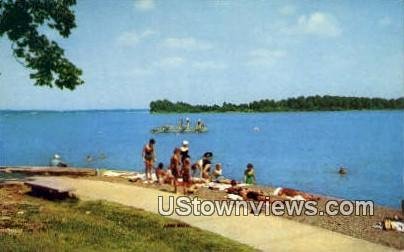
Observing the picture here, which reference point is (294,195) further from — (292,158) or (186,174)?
(292,158)

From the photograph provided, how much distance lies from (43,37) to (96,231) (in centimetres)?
793

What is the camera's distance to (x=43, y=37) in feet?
56.6

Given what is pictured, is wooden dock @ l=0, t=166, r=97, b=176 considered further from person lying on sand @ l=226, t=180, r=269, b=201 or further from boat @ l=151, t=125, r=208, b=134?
boat @ l=151, t=125, r=208, b=134

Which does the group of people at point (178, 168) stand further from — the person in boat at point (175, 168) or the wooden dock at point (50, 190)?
the wooden dock at point (50, 190)

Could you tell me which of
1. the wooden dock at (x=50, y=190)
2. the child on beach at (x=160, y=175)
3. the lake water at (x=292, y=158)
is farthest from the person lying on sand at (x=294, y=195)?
the lake water at (x=292, y=158)

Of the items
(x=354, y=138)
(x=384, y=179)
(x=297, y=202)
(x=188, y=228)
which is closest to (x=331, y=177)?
(x=384, y=179)

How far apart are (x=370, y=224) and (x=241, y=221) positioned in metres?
2.84

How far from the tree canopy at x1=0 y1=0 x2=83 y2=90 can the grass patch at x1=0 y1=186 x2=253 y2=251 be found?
471 centimetres

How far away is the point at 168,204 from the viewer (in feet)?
46.5

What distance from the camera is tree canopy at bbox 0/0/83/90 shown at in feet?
54.5

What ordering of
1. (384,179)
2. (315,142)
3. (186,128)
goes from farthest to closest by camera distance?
(186,128)
(315,142)
(384,179)

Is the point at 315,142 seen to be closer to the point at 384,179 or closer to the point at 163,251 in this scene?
the point at 384,179

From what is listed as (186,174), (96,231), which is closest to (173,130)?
(186,174)

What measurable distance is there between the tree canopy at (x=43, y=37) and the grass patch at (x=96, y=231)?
4.71 metres
